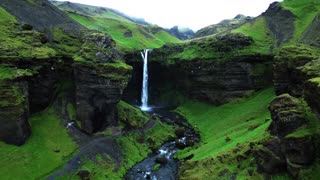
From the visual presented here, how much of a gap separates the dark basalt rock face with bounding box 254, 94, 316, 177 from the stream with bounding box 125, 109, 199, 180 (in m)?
24.9

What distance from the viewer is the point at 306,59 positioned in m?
85.6

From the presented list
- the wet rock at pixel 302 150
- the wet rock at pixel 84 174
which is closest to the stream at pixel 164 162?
the wet rock at pixel 84 174

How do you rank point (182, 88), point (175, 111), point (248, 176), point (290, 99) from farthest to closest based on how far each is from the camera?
1. point (182, 88)
2. point (175, 111)
3. point (248, 176)
4. point (290, 99)

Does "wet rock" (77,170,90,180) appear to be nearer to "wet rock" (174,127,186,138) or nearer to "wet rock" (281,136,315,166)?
"wet rock" (174,127,186,138)

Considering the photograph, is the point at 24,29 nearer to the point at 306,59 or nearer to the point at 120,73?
the point at 120,73

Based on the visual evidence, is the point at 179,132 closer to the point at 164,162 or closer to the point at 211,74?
the point at 164,162

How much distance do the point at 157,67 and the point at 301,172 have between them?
100644 mm

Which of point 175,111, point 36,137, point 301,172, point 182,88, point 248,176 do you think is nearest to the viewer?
point 301,172

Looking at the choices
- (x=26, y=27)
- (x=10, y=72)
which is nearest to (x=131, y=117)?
(x=10, y=72)

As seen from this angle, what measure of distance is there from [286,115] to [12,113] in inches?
2037

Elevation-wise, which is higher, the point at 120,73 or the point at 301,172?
the point at 120,73

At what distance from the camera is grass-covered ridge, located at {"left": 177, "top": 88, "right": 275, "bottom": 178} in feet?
229

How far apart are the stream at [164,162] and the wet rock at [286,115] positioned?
92.9 feet

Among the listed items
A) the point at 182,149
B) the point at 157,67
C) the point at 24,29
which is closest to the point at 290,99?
the point at 182,149
